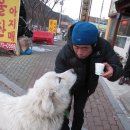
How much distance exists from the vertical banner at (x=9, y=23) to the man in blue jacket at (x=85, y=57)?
820 cm

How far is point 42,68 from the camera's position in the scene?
9.58 m

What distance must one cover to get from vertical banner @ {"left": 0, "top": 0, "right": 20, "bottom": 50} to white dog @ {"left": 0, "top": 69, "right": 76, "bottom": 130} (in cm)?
848

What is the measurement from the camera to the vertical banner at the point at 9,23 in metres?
11.2

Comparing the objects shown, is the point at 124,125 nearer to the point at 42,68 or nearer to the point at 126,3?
the point at 42,68

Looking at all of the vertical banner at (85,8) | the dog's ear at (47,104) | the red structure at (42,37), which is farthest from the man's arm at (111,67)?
the red structure at (42,37)

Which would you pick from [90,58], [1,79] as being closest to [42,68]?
[1,79]

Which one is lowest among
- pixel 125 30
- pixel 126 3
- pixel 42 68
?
pixel 42 68

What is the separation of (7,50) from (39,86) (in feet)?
29.7

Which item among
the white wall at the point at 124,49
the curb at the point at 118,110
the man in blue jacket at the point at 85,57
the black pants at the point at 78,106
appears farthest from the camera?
the white wall at the point at 124,49

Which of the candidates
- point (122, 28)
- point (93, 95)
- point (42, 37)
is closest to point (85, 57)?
point (93, 95)

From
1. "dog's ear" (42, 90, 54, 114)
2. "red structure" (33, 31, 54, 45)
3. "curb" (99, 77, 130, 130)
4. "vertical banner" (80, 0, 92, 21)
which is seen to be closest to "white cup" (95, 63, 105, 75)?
"dog's ear" (42, 90, 54, 114)

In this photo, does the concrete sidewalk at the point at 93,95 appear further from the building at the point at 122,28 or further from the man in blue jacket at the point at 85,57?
the building at the point at 122,28

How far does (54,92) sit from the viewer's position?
118 inches

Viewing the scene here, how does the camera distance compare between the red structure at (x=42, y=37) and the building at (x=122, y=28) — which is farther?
the red structure at (x=42, y=37)
